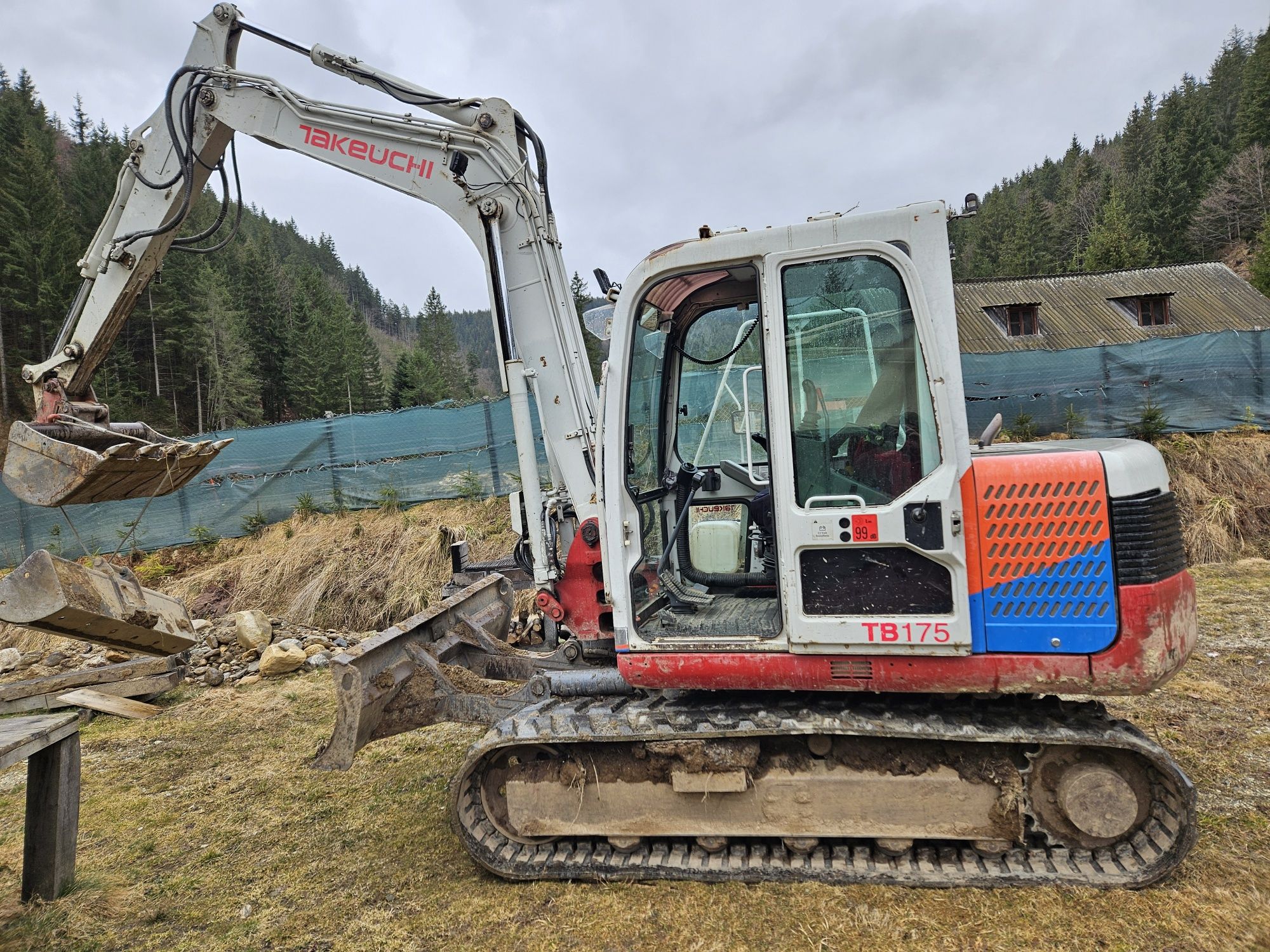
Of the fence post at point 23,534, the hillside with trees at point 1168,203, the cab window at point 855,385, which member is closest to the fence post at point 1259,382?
the cab window at point 855,385

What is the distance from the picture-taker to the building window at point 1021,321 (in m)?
29.2

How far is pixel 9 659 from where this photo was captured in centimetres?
812

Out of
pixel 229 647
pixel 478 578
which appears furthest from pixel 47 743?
pixel 229 647

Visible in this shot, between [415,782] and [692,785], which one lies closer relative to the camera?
[692,785]

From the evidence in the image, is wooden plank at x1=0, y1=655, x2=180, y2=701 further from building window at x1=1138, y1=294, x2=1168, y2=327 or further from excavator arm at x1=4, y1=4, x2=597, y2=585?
building window at x1=1138, y1=294, x2=1168, y2=327

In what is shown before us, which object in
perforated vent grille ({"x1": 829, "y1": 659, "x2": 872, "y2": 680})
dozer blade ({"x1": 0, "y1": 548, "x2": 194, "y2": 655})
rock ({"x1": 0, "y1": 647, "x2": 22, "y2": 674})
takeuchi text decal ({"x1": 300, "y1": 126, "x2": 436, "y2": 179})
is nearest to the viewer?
perforated vent grille ({"x1": 829, "y1": 659, "x2": 872, "y2": 680})

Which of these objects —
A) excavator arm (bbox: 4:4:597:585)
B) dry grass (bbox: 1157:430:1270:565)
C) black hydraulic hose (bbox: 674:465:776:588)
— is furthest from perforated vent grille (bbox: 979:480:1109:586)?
dry grass (bbox: 1157:430:1270:565)

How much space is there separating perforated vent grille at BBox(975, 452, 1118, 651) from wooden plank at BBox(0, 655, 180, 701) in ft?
21.9

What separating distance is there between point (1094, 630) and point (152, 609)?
5025 millimetres

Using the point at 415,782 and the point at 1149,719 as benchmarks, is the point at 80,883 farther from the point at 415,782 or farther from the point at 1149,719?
the point at 1149,719

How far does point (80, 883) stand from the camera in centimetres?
360

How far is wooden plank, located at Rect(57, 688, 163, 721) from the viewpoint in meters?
6.31

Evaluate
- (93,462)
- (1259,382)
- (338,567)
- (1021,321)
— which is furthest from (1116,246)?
(93,462)

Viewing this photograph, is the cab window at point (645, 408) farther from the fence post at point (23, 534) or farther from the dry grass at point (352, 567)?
the fence post at point (23, 534)
